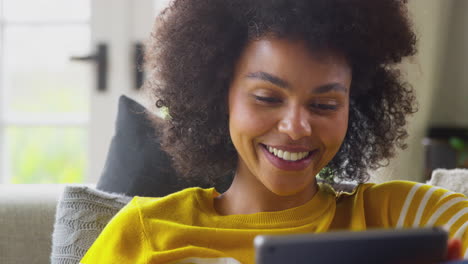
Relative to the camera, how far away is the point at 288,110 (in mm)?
928

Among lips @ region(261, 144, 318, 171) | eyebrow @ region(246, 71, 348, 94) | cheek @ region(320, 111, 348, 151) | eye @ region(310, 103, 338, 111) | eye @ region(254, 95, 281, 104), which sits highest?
eyebrow @ region(246, 71, 348, 94)

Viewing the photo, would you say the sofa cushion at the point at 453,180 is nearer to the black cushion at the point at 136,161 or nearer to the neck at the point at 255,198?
the neck at the point at 255,198

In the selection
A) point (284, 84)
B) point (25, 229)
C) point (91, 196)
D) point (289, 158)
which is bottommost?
point (25, 229)

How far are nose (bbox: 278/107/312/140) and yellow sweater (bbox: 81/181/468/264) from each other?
0.60 feet

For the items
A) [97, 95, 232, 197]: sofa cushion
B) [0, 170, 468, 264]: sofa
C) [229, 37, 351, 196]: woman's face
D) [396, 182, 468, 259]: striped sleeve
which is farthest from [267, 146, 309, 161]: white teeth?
[0, 170, 468, 264]: sofa

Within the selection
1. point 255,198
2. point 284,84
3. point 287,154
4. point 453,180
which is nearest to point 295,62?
point 284,84

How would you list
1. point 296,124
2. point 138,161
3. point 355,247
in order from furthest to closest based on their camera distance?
point 138,161
point 296,124
point 355,247

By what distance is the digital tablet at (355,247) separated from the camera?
2.06ft

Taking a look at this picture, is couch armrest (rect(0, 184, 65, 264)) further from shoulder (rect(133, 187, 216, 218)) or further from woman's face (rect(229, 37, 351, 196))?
woman's face (rect(229, 37, 351, 196))

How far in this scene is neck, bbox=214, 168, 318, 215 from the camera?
1.06m

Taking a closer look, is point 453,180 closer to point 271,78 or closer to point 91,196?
point 271,78

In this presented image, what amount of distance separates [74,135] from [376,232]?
2.28m

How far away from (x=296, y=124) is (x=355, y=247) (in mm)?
305

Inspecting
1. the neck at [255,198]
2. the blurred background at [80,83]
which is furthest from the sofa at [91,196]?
the blurred background at [80,83]
